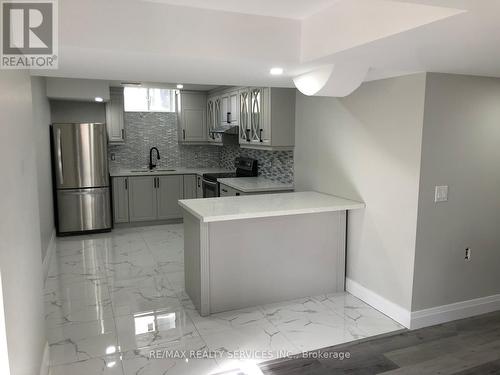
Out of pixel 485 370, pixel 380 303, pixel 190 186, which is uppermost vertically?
pixel 190 186

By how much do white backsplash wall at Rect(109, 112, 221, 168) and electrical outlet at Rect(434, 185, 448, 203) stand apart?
16.2 feet

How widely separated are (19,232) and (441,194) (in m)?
2.92

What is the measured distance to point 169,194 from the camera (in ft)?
21.0

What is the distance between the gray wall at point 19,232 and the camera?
1501 millimetres

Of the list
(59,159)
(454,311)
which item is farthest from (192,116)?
(454,311)

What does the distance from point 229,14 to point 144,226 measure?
185 inches

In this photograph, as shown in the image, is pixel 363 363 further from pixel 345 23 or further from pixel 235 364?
pixel 345 23

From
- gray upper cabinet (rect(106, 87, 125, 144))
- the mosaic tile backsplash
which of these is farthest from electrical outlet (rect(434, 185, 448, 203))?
gray upper cabinet (rect(106, 87, 125, 144))

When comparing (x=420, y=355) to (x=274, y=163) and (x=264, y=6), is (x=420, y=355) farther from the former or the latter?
(x=274, y=163)

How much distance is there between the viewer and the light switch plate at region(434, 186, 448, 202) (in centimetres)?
303

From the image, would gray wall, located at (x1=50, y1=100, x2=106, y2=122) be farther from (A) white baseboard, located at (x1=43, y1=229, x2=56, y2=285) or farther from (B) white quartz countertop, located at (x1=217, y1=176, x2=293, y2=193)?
(B) white quartz countertop, located at (x1=217, y1=176, x2=293, y2=193)

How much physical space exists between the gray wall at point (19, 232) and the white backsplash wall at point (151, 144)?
4.42m

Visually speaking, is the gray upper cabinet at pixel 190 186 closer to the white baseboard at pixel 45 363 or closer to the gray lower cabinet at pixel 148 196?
the gray lower cabinet at pixel 148 196

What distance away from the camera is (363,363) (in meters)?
2.62
